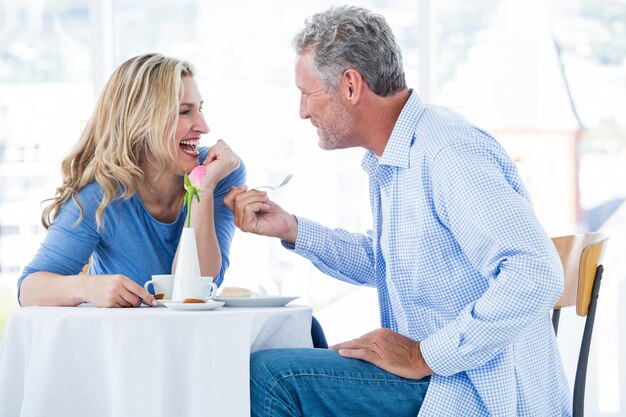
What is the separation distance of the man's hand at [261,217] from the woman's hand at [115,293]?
0.36 m

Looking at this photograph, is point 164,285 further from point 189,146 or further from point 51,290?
point 189,146

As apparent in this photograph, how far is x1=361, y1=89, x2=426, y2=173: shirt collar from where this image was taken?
6.01 ft

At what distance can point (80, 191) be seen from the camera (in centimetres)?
237

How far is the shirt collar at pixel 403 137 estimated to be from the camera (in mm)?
1833

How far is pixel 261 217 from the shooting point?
2.21 m

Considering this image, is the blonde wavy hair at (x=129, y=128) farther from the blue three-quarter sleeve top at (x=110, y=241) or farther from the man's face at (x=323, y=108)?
the man's face at (x=323, y=108)

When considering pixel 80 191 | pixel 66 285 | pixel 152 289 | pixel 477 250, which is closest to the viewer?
pixel 477 250

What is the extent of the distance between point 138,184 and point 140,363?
0.93 meters

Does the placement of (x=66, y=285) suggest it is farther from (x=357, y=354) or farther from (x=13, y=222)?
(x=13, y=222)

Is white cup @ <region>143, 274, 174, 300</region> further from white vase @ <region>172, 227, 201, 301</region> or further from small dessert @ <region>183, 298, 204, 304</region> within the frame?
small dessert @ <region>183, 298, 204, 304</region>

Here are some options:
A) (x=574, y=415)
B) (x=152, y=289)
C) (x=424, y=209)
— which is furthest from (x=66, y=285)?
(x=574, y=415)

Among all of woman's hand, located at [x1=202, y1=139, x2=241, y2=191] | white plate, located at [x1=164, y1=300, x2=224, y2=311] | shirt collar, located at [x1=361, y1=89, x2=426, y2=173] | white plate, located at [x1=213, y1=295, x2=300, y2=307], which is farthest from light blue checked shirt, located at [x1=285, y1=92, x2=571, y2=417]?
woman's hand, located at [x1=202, y1=139, x2=241, y2=191]

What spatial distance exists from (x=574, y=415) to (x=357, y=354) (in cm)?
48

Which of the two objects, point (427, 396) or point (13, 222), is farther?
point (13, 222)
